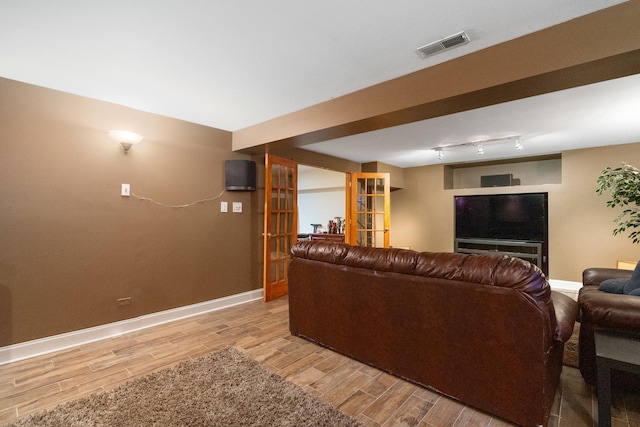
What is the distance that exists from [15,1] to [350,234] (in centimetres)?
483

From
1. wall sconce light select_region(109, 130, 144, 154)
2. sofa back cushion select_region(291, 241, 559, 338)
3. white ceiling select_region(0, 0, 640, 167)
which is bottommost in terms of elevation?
sofa back cushion select_region(291, 241, 559, 338)

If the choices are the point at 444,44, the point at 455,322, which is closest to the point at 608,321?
the point at 455,322

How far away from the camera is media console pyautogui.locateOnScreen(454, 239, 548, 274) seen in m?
4.97

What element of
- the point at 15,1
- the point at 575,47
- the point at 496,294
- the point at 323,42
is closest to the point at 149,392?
the point at 496,294

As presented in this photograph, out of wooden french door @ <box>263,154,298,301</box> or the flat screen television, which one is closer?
wooden french door @ <box>263,154,298,301</box>

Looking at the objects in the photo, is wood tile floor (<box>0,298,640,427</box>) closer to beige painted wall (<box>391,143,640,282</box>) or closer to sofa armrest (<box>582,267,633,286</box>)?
sofa armrest (<box>582,267,633,286</box>)

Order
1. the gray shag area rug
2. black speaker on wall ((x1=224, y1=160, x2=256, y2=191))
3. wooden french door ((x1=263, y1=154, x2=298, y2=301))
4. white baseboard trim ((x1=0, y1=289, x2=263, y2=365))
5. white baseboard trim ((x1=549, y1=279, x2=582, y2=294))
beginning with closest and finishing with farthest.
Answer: the gray shag area rug, white baseboard trim ((x1=0, y1=289, x2=263, y2=365)), black speaker on wall ((x1=224, y1=160, x2=256, y2=191)), wooden french door ((x1=263, y1=154, x2=298, y2=301)), white baseboard trim ((x1=549, y1=279, x2=582, y2=294))

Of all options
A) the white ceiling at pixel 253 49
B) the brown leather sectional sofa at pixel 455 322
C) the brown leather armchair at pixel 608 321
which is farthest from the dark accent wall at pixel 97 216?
the brown leather armchair at pixel 608 321

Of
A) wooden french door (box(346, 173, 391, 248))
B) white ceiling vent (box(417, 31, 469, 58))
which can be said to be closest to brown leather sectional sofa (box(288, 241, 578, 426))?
white ceiling vent (box(417, 31, 469, 58))

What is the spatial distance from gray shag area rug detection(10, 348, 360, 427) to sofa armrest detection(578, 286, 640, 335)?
4.98ft

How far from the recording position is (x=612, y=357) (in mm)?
1324

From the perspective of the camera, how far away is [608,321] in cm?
159

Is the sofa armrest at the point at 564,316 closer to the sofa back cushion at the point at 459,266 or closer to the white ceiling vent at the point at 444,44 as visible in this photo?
the sofa back cushion at the point at 459,266

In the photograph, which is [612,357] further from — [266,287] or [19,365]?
[19,365]
